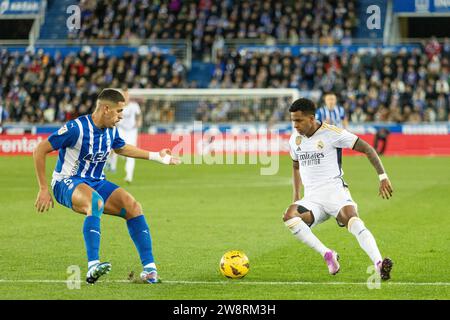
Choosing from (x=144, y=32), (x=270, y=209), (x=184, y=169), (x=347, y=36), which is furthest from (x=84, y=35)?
(x=270, y=209)

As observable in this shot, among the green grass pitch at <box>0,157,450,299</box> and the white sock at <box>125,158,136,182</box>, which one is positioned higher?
the white sock at <box>125,158,136,182</box>

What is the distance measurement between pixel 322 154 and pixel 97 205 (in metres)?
2.39

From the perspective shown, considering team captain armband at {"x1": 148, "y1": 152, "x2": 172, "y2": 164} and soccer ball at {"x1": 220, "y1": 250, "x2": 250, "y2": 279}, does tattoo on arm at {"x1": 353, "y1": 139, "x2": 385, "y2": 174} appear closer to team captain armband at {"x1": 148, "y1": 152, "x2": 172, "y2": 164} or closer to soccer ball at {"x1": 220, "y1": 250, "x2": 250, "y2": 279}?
soccer ball at {"x1": 220, "y1": 250, "x2": 250, "y2": 279}

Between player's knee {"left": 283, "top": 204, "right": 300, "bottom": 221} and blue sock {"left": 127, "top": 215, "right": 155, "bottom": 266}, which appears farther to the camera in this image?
player's knee {"left": 283, "top": 204, "right": 300, "bottom": 221}

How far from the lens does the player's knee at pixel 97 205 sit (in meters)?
9.38

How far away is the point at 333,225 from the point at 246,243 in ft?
8.97

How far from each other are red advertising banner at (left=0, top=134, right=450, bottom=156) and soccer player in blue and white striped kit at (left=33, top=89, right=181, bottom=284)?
80.7 ft

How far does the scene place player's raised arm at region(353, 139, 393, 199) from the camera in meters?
9.70

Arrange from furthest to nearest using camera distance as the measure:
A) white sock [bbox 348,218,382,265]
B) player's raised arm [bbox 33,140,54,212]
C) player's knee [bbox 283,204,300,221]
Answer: player's knee [bbox 283,204,300,221]
white sock [bbox 348,218,382,265]
player's raised arm [bbox 33,140,54,212]

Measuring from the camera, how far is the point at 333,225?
1544cm

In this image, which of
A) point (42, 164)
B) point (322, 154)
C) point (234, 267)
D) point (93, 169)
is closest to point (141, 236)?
point (93, 169)

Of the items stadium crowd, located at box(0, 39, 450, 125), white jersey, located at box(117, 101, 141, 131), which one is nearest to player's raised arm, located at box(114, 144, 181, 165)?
white jersey, located at box(117, 101, 141, 131)

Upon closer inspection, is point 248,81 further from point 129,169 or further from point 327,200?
point 327,200
